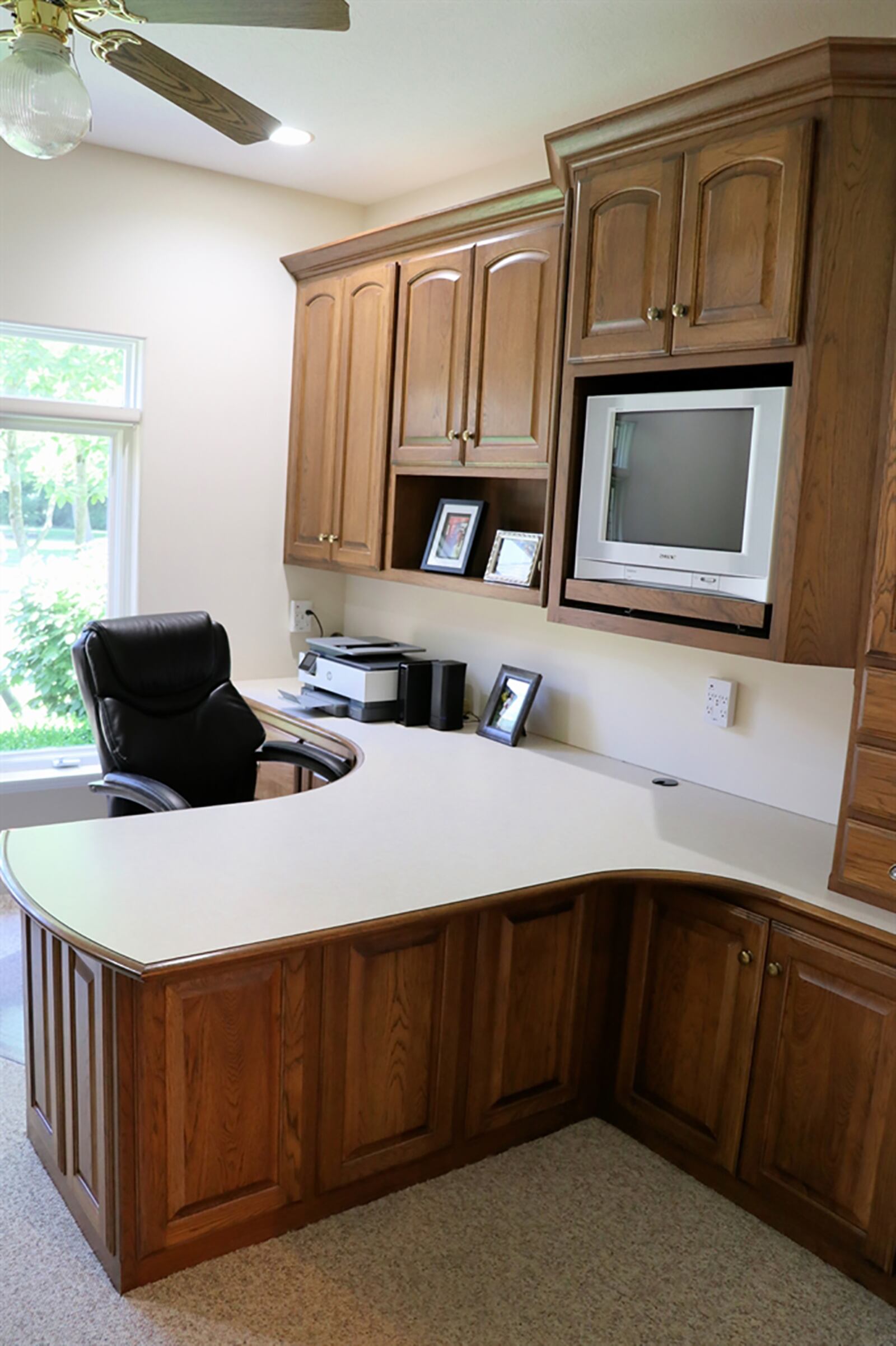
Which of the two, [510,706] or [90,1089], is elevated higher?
[510,706]

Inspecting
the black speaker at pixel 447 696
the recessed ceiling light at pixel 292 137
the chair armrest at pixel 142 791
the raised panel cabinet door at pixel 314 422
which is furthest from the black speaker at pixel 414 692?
the recessed ceiling light at pixel 292 137

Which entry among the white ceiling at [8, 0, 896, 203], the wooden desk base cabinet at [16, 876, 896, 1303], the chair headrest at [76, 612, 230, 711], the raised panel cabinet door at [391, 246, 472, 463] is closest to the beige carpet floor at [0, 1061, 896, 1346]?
the wooden desk base cabinet at [16, 876, 896, 1303]

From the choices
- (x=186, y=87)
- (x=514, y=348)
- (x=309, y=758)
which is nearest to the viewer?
(x=186, y=87)

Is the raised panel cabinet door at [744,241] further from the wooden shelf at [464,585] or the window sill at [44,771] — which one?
the window sill at [44,771]

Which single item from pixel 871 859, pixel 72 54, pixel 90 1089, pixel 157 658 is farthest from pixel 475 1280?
pixel 72 54

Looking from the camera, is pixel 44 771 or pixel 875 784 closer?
pixel 875 784

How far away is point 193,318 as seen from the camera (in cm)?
394

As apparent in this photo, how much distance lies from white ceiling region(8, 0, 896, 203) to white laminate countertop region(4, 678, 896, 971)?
1848 mm

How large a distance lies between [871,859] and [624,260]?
149 cm

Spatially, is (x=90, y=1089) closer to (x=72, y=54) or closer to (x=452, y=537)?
(x=72, y=54)

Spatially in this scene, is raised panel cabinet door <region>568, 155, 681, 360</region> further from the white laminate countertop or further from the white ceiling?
the white laminate countertop

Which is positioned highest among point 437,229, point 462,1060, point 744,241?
point 437,229

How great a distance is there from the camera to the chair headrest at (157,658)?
121 inches

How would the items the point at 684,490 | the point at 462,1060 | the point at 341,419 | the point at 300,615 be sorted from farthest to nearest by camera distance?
the point at 300,615 → the point at 341,419 → the point at 684,490 → the point at 462,1060
